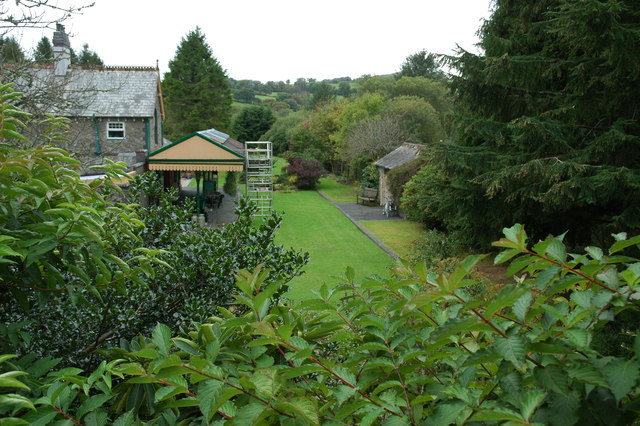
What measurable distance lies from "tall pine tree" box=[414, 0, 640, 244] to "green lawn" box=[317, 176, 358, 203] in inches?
736

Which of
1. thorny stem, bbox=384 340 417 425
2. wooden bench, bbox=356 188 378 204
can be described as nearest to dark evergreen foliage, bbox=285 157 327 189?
wooden bench, bbox=356 188 378 204

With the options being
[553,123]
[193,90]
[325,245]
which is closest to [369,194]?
[325,245]

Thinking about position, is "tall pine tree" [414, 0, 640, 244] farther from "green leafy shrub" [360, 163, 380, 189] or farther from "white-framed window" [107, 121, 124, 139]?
"white-framed window" [107, 121, 124, 139]

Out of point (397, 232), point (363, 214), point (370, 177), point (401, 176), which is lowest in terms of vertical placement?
point (397, 232)

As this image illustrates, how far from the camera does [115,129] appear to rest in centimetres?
2548

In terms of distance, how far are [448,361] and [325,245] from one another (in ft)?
57.2

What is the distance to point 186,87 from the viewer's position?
5050 centimetres

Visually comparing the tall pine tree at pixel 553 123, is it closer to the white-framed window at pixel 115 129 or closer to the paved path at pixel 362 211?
the paved path at pixel 362 211

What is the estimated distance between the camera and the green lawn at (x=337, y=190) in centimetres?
3475

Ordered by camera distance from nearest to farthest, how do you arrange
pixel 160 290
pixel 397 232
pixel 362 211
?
pixel 160 290, pixel 397 232, pixel 362 211

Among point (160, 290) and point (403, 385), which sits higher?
point (403, 385)

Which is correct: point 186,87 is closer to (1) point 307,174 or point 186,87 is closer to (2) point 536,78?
(1) point 307,174

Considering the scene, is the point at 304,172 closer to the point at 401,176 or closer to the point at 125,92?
the point at 401,176

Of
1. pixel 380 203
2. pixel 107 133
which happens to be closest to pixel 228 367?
pixel 107 133
